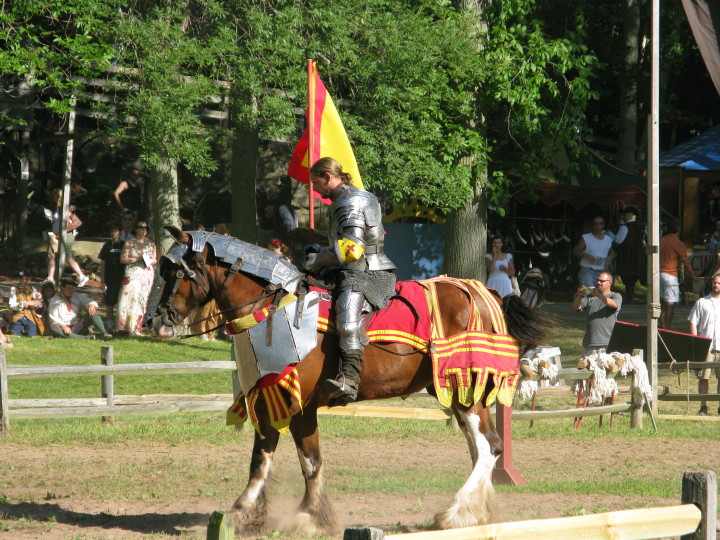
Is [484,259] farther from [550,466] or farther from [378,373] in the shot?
[378,373]

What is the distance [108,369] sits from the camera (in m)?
11.2

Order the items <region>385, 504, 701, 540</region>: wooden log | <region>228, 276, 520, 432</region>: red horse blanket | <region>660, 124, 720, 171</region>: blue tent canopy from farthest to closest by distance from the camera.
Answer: <region>660, 124, 720, 171</region>: blue tent canopy, <region>228, 276, 520, 432</region>: red horse blanket, <region>385, 504, 701, 540</region>: wooden log

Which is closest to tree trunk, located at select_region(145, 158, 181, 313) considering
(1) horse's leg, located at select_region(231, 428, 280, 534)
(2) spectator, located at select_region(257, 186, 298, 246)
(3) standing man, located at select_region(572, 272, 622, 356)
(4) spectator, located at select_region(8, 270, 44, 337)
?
(4) spectator, located at select_region(8, 270, 44, 337)

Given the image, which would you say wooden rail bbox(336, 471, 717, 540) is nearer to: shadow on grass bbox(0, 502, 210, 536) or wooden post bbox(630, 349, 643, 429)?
shadow on grass bbox(0, 502, 210, 536)

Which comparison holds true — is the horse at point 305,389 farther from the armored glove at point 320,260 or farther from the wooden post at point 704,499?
the wooden post at point 704,499

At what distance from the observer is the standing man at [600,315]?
13.0 m

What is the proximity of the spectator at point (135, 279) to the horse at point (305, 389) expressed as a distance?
9525mm

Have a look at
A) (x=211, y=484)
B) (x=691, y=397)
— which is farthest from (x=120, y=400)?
(x=691, y=397)

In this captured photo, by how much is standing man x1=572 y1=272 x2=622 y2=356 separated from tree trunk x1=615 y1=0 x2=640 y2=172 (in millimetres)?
14139

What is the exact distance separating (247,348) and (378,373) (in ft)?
3.04

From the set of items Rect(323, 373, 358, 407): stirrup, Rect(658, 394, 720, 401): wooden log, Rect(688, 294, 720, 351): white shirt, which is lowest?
Rect(658, 394, 720, 401): wooden log

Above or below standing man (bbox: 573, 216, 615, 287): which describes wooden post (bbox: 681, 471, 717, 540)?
below

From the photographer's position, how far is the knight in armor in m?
6.41

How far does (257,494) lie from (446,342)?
165 cm
